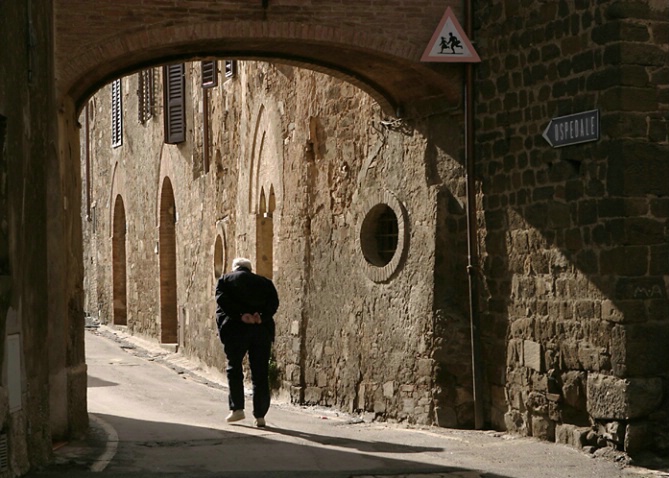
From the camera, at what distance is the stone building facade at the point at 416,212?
8.98m

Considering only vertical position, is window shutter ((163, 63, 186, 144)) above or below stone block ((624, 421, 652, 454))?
above

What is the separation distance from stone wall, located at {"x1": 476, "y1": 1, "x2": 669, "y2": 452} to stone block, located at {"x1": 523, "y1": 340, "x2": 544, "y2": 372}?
0.5 inches

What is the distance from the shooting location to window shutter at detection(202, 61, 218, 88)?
1931cm

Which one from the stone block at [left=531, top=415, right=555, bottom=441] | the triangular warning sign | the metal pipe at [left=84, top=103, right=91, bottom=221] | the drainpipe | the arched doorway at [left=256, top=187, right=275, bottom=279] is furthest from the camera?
the metal pipe at [left=84, top=103, right=91, bottom=221]

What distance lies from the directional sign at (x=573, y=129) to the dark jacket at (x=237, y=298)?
285cm

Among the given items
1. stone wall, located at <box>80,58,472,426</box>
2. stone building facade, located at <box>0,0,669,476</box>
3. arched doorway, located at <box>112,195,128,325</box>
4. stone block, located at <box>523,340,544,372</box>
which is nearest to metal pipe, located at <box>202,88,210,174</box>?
stone wall, located at <box>80,58,472,426</box>

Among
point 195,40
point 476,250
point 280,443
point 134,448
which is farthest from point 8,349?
point 476,250

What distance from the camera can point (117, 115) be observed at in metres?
29.1

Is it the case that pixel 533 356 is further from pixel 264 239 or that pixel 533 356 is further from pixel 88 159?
pixel 88 159

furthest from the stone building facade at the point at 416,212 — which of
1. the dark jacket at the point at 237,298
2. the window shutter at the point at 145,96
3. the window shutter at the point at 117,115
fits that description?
the window shutter at the point at 117,115

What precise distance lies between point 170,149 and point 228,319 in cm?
1252

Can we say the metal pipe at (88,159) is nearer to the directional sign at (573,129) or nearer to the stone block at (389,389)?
the stone block at (389,389)

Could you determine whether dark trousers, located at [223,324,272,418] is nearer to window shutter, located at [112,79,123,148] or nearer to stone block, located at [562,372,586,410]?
stone block, located at [562,372,586,410]

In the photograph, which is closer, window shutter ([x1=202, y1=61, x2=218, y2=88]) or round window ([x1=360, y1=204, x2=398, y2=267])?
round window ([x1=360, y1=204, x2=398, y2=267])
